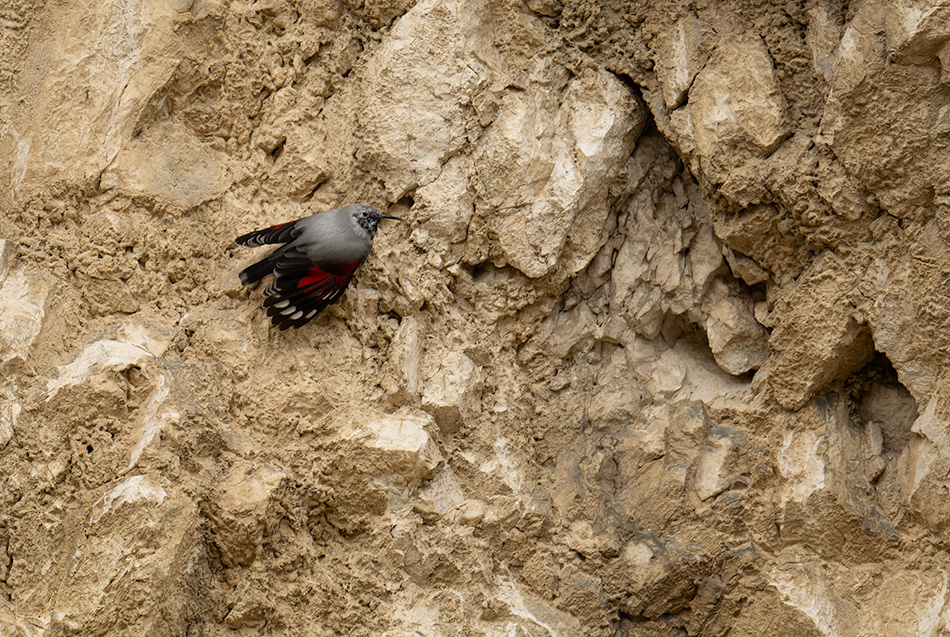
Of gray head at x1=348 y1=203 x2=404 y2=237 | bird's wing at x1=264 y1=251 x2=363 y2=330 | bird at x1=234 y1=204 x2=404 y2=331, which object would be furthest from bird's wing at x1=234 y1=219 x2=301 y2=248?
gray head at x1=348 y1=203 x2=404 y2=237

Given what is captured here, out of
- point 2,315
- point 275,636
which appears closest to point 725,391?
point 275,636

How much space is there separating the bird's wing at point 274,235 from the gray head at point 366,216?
23cm

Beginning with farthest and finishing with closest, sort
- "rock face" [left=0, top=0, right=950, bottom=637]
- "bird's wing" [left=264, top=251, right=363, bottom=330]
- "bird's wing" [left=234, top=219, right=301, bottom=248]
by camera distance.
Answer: "bird's wing" [left=234, top=219, right=301, bottom=248]
"bird's wing" [left=264, top=251, right=363, bottom=330]
"rock face" [left=0, top=0, right=950, bottom=637]

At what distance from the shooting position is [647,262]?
152 inches

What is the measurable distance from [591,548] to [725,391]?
33.5 inches

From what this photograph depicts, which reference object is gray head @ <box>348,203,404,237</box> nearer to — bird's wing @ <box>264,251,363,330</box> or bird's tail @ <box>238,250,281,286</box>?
bird's wing @ <box>264,251,363,330</box>

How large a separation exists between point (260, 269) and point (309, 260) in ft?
0.74

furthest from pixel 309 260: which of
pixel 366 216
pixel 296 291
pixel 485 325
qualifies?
pixel 485 325

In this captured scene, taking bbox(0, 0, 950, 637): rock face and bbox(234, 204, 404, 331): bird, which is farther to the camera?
bbox(234, 204, 404, 331): bird

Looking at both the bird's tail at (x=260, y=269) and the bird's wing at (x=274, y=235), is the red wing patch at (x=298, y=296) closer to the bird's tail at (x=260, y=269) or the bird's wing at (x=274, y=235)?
the bird's tail at (x=260, y=269)

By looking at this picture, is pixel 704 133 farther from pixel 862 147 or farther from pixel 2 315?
pixel 2 315

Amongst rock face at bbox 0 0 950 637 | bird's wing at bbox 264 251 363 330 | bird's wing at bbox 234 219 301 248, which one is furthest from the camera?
bird's wing at bbox 234 219 301 248

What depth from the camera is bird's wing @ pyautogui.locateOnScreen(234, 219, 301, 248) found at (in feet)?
11.7

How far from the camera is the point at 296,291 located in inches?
137
